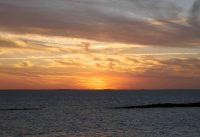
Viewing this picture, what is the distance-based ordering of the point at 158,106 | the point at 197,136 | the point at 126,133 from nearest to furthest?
the point at 197,136
the point at 126,133
the point at 158,106

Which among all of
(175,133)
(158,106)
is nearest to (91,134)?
(175,133)

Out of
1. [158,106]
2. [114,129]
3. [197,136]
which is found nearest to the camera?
[197,136]

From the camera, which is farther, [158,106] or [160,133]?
[158,106]

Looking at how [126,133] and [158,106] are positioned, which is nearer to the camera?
[126,133]

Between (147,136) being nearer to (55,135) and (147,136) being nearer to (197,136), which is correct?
(197,136)

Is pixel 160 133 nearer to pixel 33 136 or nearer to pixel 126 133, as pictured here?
pixel 126 133

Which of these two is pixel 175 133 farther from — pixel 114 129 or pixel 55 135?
pixel 55 135

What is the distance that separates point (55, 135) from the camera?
183ft

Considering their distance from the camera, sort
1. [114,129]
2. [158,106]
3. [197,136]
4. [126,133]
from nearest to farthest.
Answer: [197,136], [126,133], [114,129], [158,106]

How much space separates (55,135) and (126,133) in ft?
33.1

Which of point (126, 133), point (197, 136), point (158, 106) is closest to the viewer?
point (197, 136)

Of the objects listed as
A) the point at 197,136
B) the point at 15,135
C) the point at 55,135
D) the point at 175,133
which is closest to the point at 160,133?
the point at 175,133

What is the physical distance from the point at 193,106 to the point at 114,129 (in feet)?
227

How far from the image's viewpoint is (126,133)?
57625 mm
